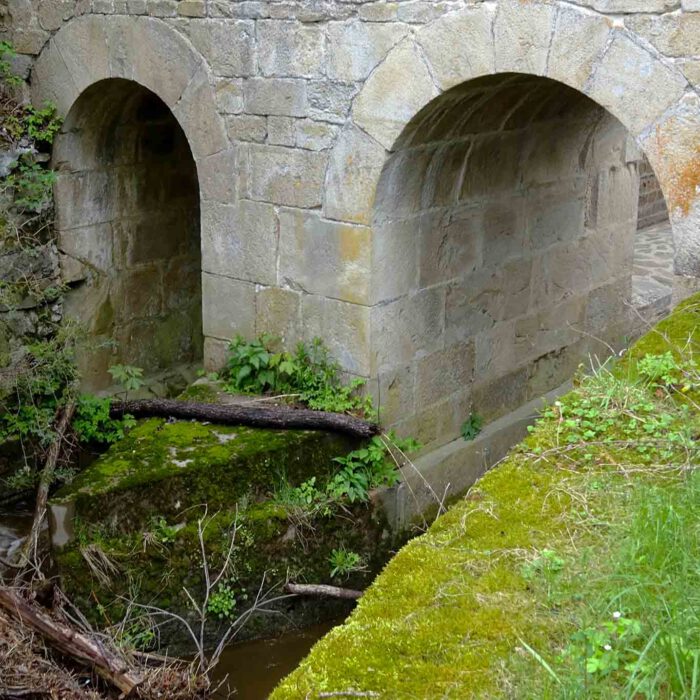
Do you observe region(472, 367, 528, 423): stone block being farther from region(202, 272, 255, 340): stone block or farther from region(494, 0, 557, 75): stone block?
region(494, 0, 557, 75): stone block

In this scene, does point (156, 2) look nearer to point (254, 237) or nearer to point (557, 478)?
point (254, 237)

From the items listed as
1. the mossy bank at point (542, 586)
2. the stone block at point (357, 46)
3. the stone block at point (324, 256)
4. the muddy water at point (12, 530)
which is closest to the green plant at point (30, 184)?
the stone block at point (324, 256)

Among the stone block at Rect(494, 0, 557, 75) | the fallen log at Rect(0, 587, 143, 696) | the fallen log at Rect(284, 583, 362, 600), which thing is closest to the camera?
the fallen log at Rect(0, 587, 143, 696)

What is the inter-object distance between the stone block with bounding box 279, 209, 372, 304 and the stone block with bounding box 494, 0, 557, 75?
1158 mm

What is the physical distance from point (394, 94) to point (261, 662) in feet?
9.41

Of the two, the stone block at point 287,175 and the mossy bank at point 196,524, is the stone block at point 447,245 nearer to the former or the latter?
the stone block at point 287,175

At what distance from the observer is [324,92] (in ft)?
17.1

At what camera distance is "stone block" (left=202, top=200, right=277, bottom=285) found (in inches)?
222

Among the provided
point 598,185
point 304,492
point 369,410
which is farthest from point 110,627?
point 598,185

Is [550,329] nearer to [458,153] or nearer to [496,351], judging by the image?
A: [496,351]

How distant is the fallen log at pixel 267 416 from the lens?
17.6ft

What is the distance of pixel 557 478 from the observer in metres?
2.90

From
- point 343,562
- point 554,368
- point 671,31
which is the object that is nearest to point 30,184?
point 343,562

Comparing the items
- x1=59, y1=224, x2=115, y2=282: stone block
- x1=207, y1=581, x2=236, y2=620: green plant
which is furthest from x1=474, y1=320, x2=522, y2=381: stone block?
x1=59, y1=224, x2=115, y2=282: stone block
